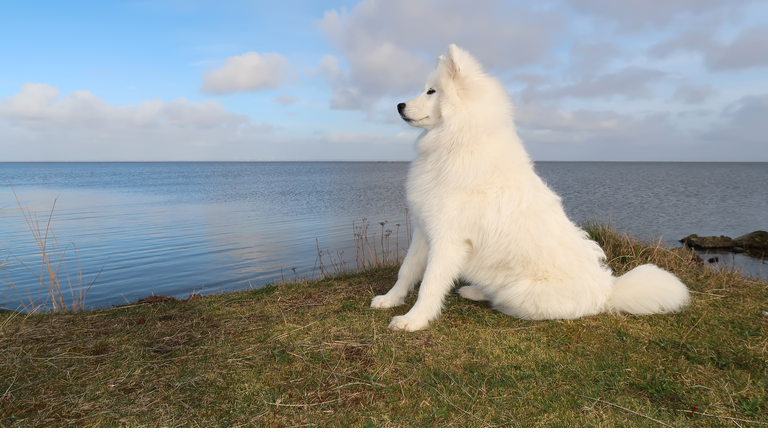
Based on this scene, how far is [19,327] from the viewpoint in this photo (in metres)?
3.71

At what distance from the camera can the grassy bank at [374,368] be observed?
2.38 metres

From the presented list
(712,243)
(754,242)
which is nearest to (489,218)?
(712,243)

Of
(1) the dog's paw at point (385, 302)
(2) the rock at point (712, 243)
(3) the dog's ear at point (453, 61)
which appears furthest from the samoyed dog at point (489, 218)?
(2) the rock at point (712, 243)

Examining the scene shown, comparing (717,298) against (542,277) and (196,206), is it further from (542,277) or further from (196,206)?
(196,206)

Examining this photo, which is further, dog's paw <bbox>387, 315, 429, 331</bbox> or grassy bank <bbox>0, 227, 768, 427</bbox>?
dog's paw <bbox>387, 315, 429, 331</bbox>

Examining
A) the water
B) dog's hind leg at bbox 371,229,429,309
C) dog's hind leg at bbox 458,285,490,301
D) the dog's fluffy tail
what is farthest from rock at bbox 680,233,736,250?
dog's hind leg at bbox 371,229,429,309

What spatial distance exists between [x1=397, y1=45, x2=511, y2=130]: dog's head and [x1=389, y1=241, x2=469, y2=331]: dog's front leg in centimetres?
116

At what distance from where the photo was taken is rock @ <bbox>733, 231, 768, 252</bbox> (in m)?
13.0

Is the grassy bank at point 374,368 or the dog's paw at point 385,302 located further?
the dog's paw at point 385,302

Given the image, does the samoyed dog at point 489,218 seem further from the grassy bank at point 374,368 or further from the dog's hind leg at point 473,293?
the dog's hind leg at point 473,293

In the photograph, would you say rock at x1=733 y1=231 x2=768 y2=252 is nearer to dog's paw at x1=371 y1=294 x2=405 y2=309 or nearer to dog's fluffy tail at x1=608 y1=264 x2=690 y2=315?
dog's fluffy tail at x1=608 y1=264 x2=690 y2=315

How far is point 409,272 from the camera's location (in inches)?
162

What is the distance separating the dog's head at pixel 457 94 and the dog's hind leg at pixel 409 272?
44.8 inches

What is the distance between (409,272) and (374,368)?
1403 millimetres
